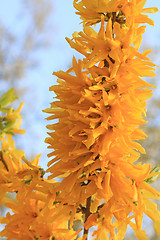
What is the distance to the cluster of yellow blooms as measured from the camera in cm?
82

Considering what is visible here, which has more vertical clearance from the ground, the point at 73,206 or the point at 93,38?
the point at 93,38

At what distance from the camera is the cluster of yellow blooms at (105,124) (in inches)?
32.2

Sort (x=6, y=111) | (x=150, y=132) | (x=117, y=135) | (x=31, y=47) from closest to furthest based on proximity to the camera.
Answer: (x=117, y=135) < (x=6, y=111) < (x=150, y=132) < (x=31, y=47)

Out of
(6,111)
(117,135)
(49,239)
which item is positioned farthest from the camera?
(6,111)

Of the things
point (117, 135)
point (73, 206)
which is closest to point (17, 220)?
point (73, 206)

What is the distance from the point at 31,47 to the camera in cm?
927

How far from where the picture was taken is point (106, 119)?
2.69 ft

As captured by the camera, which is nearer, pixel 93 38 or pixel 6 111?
pixel 93 38

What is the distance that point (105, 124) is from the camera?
31.9 inches

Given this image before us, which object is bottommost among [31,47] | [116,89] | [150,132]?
[116,89]

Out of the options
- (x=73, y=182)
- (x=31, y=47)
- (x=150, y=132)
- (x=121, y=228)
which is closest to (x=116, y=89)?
(x=73, y=182)

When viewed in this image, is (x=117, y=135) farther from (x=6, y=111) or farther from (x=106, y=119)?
(x=6, y=111)

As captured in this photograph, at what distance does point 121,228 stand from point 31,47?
348 inches

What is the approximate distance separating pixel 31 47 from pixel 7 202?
862 cm
